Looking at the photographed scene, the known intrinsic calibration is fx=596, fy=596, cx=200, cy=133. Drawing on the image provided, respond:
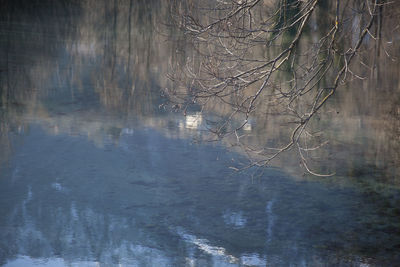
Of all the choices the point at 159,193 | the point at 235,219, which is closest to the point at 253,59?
the point at 159,193

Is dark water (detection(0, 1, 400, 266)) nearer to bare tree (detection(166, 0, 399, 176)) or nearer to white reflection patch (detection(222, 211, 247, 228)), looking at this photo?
white reflection patch (detection(222, 211, 247, 228))

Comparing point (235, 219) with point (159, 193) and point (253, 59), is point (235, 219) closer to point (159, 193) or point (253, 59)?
point (159, 193)

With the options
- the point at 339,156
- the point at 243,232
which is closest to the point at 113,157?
the point at 243,232

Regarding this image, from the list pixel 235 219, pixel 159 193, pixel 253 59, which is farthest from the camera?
pixel 253 59

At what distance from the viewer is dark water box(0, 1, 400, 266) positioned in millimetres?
5316

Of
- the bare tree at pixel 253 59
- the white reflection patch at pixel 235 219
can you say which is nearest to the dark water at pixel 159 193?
the white reflection patch at pixel 235 219

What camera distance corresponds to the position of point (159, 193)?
21.8 feet

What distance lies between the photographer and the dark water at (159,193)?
5.32 metres

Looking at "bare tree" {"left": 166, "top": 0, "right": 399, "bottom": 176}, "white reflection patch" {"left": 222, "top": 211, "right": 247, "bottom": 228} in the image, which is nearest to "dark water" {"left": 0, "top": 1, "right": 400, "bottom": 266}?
"white reflection patch" {"left": 222, "top": 211, "right": 247, "bottom": 228}

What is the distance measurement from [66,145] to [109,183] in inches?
61.3

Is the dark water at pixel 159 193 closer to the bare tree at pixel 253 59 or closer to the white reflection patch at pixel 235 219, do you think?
the white reflection patch at pixel 235 219

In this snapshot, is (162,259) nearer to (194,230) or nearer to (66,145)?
(194,230)

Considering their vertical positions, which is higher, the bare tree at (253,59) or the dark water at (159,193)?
the bare tree at (253,59)

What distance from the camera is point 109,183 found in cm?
686
